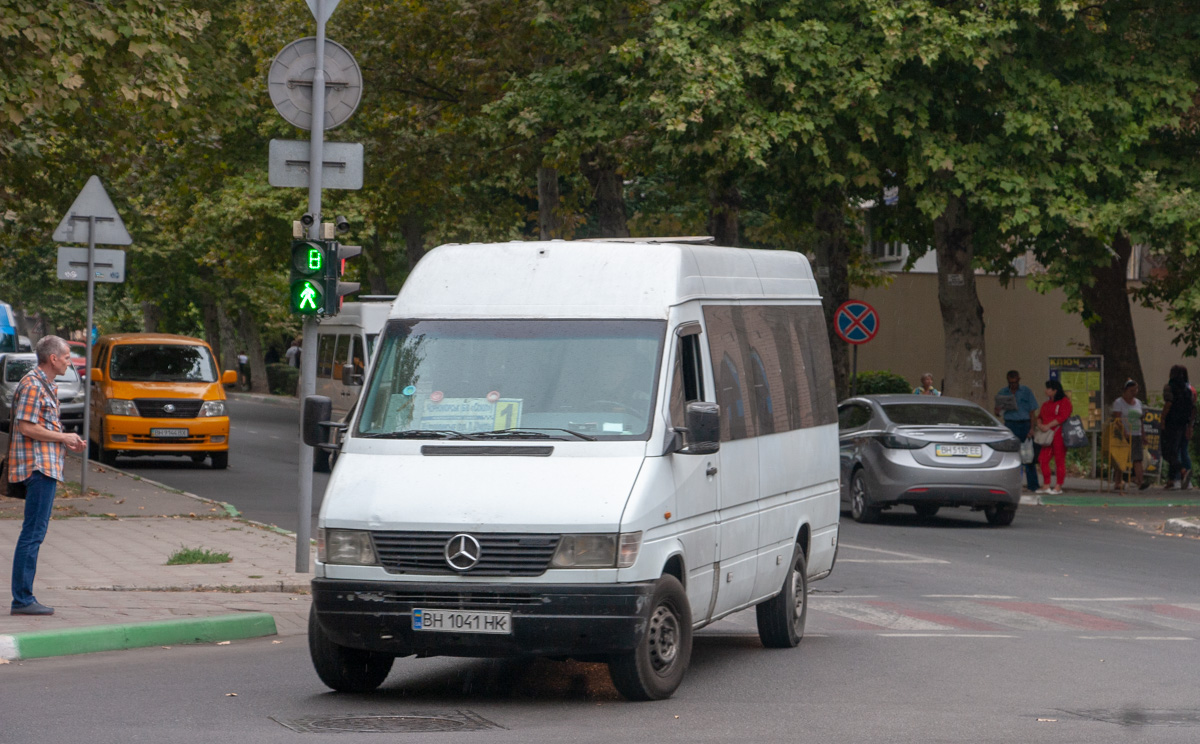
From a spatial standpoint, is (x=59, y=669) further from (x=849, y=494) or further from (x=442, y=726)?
(x=849, y=494)

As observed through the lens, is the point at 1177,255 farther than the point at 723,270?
Yes

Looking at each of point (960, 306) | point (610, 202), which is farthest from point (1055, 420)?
point (610, 202)

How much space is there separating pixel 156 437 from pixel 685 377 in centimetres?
1850

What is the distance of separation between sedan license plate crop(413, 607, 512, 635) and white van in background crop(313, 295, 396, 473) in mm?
17888

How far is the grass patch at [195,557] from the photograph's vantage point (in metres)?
13.4

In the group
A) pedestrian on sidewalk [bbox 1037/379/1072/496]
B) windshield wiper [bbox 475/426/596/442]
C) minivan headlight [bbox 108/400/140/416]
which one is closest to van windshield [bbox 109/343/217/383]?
minivan headlight [bbox 108/400/140/416]

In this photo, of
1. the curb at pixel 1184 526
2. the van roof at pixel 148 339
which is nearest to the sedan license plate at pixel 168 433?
the van roof at pixel 148 339

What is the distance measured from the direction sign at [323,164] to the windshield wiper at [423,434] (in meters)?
5.05

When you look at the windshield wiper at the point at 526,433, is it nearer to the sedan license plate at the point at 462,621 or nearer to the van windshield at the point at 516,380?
the van windshield at the point at 516,380

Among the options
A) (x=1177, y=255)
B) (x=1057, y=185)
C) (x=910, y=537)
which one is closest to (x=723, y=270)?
(x=910, y=537)

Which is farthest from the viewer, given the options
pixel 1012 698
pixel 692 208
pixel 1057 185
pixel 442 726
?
pixel 692 208

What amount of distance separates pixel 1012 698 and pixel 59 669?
16.6ft

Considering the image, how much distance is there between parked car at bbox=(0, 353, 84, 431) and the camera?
32812mm

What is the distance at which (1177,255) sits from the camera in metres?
24.9
